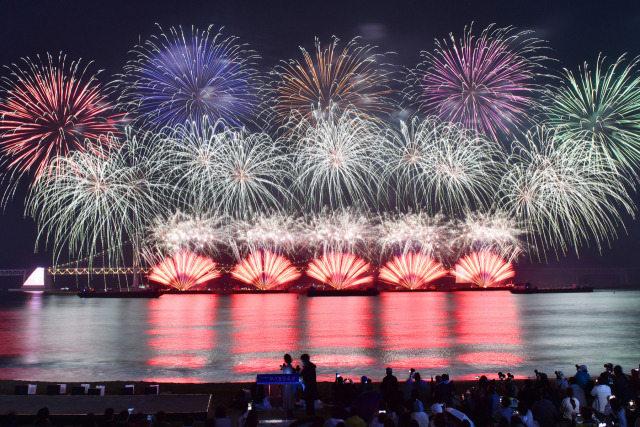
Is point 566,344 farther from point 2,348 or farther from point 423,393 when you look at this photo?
point 2,348

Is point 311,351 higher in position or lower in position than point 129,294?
lower

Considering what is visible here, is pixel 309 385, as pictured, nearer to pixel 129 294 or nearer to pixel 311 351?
pixel 311 351

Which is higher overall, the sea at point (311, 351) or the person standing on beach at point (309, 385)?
the person standing on beach at point (309, 385)

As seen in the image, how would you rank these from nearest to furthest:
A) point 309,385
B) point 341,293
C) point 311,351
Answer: point 309,385 < point 311,351 < point 341,293

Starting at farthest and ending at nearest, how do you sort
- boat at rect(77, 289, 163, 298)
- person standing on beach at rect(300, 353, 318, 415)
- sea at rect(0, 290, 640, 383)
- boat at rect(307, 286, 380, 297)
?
boat at rect(77, 289, 163, 298) → boat at rect(307, 286, 380, 297) → sea at rect(0, 290, 640, 383) → person standing on beach at rect(300, 353, 318, 415)

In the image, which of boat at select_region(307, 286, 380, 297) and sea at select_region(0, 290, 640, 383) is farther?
boat at select_region(307, 286, 380, 297)

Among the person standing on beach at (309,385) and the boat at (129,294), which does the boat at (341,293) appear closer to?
the boat at (129,294)

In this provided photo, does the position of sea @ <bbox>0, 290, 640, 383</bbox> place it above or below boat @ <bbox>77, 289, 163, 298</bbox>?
below

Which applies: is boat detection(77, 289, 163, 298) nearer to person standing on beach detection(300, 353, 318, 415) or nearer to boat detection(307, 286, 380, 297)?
boat detection(307, 286, 380, 297)

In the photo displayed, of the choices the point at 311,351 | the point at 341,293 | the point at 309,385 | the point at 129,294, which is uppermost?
the point at 129,294

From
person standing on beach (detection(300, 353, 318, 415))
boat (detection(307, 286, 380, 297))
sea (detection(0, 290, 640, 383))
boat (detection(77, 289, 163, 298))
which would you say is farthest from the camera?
boat (detection(77, 289, 163, 298))

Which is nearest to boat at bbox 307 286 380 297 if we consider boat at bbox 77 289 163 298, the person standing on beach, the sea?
boat at bbox 77 289 163 298

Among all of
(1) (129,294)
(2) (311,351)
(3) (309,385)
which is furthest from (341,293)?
(3) (309,385)

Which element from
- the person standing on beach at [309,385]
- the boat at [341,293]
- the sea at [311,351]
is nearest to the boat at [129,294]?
the boat at [341,293]
